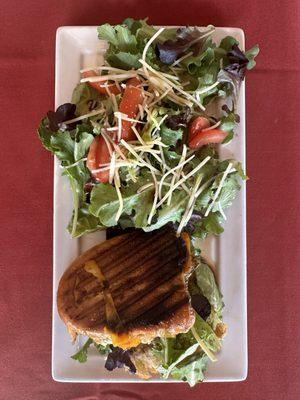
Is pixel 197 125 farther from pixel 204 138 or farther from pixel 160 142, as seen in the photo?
pixel 160 142

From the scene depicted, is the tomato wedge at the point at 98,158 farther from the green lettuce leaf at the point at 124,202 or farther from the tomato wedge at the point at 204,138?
the tomato wedge at the point at 204,138

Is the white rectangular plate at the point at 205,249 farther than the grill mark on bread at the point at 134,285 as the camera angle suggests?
Yes

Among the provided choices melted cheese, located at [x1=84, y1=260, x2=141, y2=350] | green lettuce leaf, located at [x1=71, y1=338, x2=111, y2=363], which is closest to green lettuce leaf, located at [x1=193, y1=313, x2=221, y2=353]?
melted cheese, located at [x1=84, y1=260, x2=141, y2=350]

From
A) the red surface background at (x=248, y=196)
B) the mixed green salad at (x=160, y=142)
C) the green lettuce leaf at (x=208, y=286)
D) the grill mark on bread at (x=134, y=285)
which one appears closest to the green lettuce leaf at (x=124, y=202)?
the mixed green salad at (x=160, y=142)

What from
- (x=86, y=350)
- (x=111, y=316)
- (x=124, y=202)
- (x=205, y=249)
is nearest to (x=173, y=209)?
(x=124, y=202)

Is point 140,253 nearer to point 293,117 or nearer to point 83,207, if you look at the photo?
point 83,207

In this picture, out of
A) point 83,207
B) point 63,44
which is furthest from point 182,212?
point 63,44
